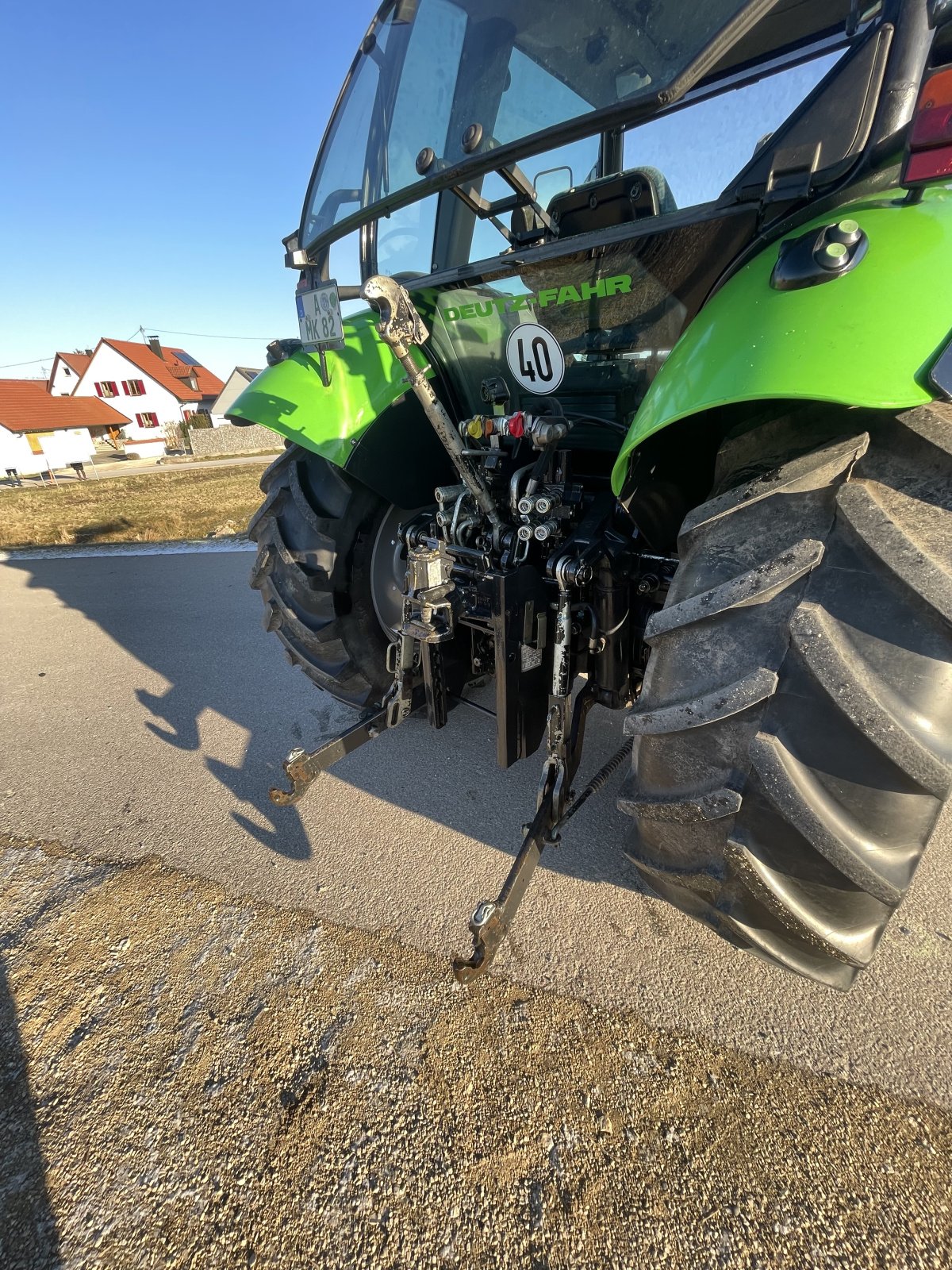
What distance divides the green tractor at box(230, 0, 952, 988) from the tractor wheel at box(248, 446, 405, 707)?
0.05 ft

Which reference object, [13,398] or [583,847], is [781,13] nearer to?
[583,847]

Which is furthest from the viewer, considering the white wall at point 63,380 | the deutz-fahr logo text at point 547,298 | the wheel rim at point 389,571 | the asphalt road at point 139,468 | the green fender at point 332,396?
the white wall at point 63,380

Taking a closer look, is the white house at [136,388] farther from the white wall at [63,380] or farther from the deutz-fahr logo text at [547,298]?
the deutz-fahr logo text at [547,298]

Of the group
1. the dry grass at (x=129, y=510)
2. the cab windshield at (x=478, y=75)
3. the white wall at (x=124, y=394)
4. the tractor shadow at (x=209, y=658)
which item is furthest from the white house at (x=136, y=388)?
the cab windshield at (x=478, y=75)

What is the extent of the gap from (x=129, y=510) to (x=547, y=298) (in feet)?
39.4

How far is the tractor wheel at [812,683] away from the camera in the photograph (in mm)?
961

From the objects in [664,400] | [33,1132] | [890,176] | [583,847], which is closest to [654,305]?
[890,176]

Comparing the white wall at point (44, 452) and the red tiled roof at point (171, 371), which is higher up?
the red tiled roof at point (171, 371)

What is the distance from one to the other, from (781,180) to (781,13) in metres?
0.83

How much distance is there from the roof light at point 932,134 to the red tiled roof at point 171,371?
47.6 meters

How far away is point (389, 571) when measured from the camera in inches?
95.9

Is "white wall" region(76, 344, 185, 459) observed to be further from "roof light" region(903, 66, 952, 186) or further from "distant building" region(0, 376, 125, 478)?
"roof light" region(903, 66, 952, 186)

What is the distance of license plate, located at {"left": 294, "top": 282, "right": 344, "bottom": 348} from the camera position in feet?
5.30

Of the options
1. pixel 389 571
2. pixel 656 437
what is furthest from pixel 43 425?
pixel 656 437
